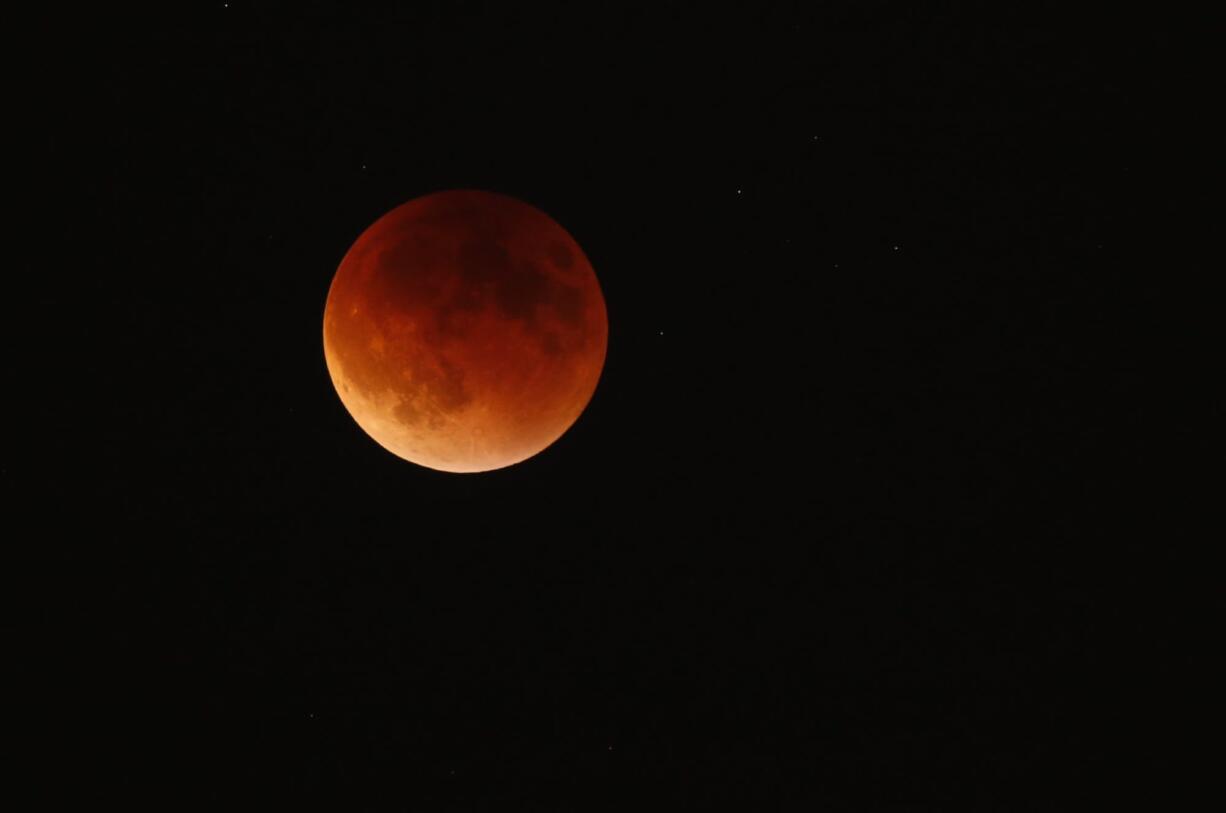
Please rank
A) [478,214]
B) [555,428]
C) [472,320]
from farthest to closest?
1. [555,428]
2. [478,214]
3. [472,320]

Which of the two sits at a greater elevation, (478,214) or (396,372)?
(478,214)

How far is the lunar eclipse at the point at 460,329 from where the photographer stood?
4363 millimetres

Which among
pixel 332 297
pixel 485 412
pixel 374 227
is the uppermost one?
pixel 374 227

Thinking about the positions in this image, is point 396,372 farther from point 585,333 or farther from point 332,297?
point 585,333

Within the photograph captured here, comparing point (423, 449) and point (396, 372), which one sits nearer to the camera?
point (396, 372)

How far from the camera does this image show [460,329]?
4328 mm

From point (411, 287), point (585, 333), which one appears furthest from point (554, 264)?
point (411, 287)

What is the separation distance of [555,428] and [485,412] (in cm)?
66

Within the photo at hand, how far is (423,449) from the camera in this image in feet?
15.6

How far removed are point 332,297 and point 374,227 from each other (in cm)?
51

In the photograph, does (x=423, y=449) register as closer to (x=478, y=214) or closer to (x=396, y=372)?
(x=396, y=372)

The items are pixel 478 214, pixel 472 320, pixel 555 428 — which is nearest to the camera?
pixel 472 320

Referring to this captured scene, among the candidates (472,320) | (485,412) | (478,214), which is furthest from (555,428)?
(478,214)

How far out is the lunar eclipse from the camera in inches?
172
